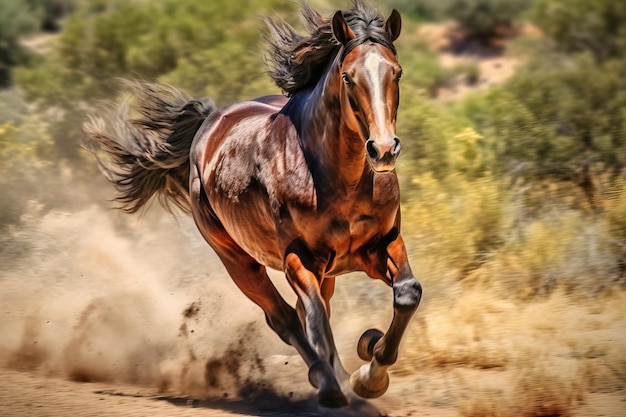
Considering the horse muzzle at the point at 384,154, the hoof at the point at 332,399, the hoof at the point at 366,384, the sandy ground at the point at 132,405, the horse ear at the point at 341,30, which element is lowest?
the hoof at the point at 332,399

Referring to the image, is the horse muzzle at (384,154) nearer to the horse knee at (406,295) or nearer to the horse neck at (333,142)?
the horse neck at (333,142)

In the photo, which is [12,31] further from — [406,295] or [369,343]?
[406,295]

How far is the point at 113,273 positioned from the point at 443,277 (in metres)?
2.65

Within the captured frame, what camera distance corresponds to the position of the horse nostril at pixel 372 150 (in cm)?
441

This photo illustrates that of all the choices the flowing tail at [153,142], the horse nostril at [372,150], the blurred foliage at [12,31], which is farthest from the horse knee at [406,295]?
the blurred foliage at [12,31]

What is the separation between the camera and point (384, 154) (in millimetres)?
4395

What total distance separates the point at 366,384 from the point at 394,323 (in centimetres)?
35

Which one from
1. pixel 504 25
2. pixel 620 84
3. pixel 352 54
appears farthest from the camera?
pixel 504 25

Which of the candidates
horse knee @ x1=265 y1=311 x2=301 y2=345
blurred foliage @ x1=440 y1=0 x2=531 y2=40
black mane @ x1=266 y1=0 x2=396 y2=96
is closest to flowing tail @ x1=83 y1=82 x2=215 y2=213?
black mane @ x1=266 y1=0 x2=396 y2=96

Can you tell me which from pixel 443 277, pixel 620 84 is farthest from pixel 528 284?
pixel 620 84

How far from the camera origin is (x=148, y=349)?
7500 mm

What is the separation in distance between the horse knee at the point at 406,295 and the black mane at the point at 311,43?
3.56ft

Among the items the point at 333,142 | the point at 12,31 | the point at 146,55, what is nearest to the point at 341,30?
the point at 333,142

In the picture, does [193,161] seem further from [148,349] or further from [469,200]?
[469,200]
